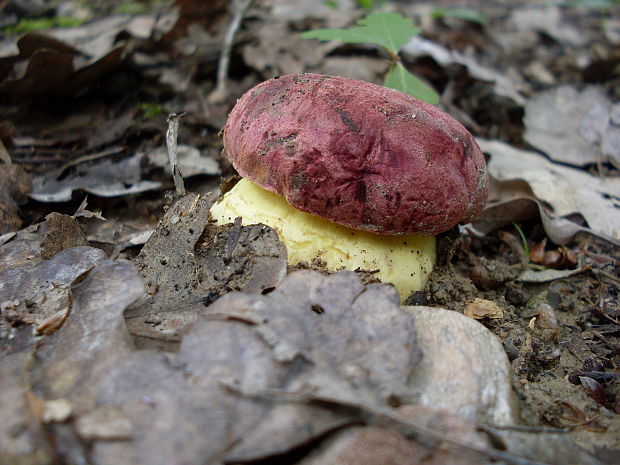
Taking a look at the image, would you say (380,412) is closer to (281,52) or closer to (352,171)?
(352,171)

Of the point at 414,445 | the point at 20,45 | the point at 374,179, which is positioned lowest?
the point at 414,445

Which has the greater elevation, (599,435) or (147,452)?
(147,452)

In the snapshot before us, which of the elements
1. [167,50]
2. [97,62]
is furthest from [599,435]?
[167,50]

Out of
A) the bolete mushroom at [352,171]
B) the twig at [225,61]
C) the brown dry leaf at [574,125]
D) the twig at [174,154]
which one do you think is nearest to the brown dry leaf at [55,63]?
the twig at [225,61]

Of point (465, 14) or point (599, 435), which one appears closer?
point (599, 435)

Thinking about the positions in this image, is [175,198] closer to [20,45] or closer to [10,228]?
[10,228]

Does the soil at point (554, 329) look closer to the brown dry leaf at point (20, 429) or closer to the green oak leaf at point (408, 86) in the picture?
the green oak leaf at point (408, 86)

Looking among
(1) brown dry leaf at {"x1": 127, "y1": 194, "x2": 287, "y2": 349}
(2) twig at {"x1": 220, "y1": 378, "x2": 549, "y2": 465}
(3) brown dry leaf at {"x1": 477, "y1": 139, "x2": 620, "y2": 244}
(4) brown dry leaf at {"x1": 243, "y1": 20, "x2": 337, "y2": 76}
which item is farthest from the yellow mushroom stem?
(4) brown dry leaf at {"x1": 243, "y1": 20, "x2": 337, "y2": 76}
